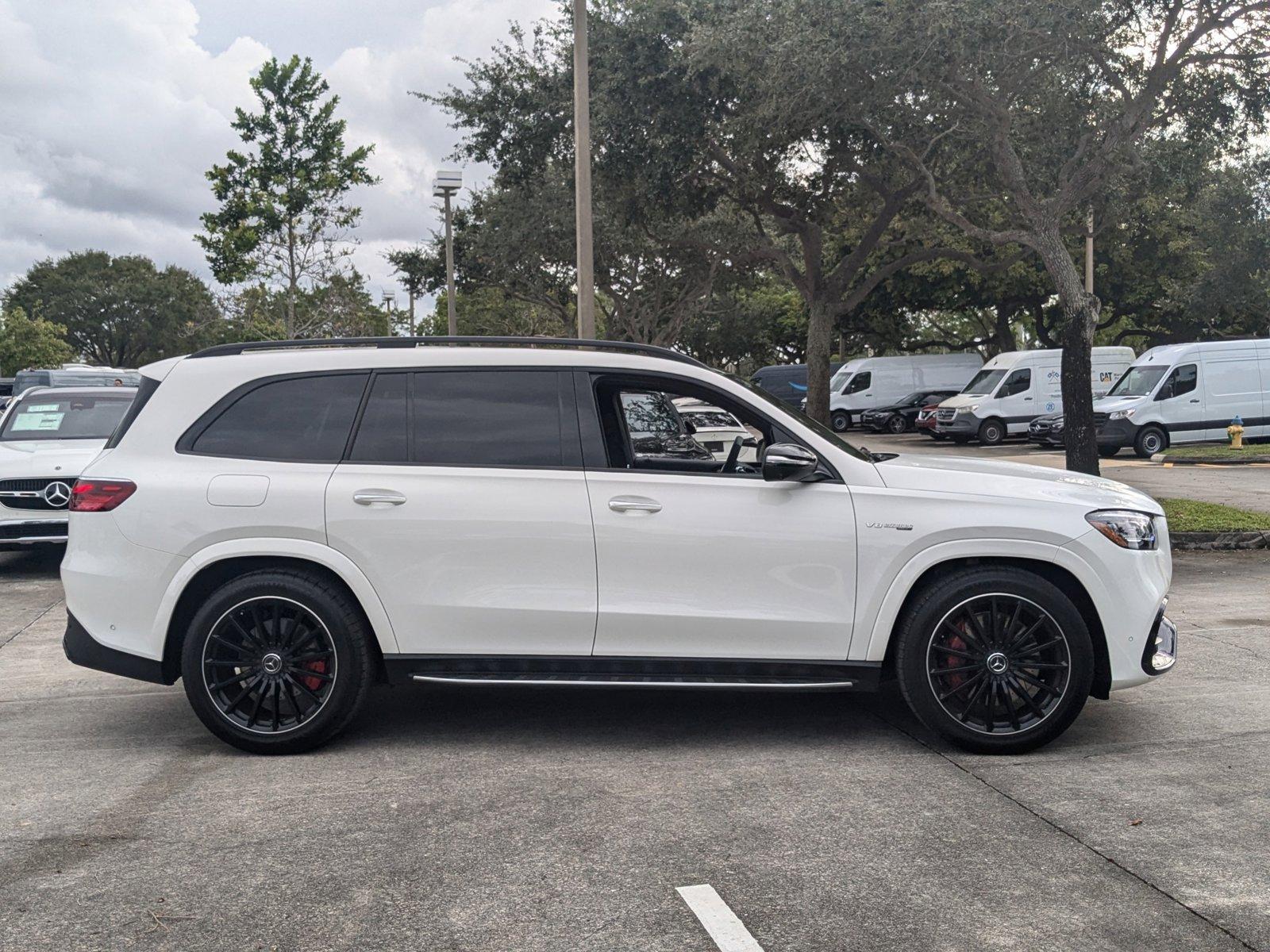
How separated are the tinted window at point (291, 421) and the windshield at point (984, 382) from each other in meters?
27.5

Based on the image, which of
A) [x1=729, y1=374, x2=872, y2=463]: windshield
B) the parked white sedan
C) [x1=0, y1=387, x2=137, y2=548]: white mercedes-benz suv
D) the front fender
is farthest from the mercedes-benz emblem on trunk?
[x1=729, y1=374, x2=872, y2=463]: windshield

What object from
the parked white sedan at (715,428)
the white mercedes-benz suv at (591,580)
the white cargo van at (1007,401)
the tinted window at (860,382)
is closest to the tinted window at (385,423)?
the white mercedes-benz suv at (591,580)

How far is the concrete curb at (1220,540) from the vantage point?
11.8 meters

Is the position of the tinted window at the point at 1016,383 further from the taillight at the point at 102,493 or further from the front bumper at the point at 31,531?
the taillight at the point at 102,493

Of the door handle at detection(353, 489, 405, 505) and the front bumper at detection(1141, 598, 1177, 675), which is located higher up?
the door handle at detection(353, 489, 405, 505)

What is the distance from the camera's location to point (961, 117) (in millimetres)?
17656

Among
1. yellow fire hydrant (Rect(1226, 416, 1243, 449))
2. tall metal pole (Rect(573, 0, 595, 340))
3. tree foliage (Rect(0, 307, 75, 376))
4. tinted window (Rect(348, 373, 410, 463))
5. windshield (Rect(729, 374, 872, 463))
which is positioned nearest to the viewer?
tinted window (Rect(348, 373, 410, 463))

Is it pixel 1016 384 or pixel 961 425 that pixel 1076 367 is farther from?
pixel 1016 384

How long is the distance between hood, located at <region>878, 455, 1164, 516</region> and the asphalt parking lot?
1.07 m

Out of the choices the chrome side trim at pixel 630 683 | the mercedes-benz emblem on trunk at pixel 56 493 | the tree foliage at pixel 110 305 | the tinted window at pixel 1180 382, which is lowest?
the chrome side trim at pixel 630 683

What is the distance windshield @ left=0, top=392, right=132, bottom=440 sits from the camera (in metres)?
11.5

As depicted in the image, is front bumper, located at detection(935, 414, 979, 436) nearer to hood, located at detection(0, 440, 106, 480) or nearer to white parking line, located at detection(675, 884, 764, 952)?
hood, located at detection(0, 440, 106, 480)

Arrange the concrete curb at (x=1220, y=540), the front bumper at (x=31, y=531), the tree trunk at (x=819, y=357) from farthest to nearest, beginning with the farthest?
the tree trunk at (x=819, y=357) → the concrete curb at (x=1220, y=540) → the front bumper at (x=31, y=531)

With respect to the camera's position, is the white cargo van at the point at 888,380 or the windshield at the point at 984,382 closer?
the windshield at the point at 984,382
